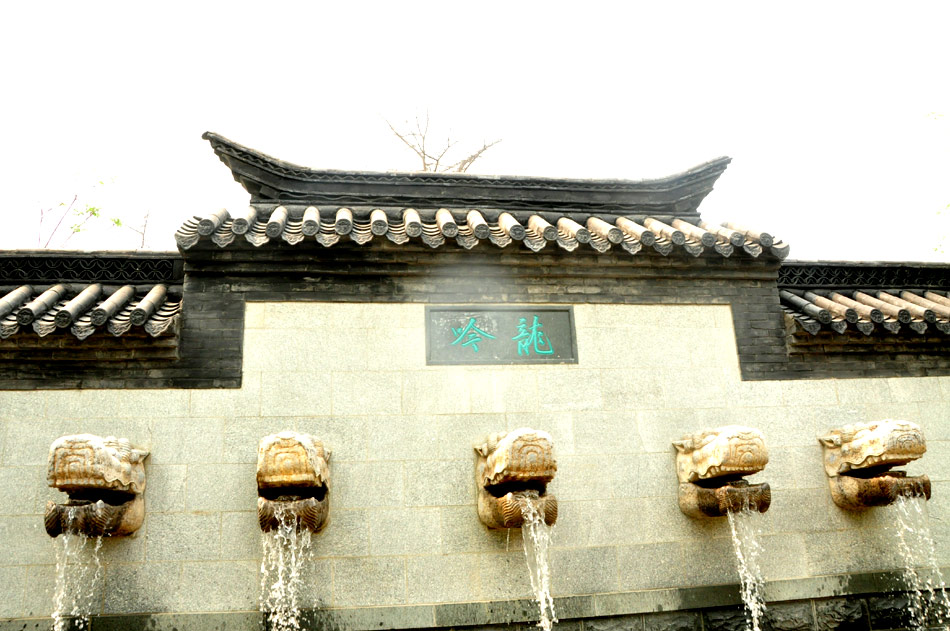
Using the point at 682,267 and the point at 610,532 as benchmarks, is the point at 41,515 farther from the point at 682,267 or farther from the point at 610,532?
the point at 682,267

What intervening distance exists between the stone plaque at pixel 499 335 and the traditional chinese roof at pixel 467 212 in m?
0.62

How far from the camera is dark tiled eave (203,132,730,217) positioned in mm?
6945

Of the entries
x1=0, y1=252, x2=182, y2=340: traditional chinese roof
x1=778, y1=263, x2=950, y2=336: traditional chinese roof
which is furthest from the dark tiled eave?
x1=778, y1=263, x2=950, y2=336: traditional chinese roof

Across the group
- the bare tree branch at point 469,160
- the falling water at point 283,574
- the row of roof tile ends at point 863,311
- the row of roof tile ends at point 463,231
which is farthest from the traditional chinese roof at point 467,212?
the bare tree branch at point 469,160

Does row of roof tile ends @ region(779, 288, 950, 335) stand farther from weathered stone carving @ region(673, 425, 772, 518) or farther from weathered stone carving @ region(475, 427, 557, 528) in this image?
weathered stone carving @ region(475, 427, 557, 528)

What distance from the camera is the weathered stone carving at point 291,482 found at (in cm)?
500

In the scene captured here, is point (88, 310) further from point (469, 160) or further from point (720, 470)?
point (469, 160)

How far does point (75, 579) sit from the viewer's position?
17.5 ft

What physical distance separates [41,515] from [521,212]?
4954mm

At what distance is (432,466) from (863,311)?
4.32 meters

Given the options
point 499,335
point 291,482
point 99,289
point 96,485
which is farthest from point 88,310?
point 499,335

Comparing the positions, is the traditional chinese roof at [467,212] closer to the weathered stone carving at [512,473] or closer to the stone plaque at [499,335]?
the stone plaque at [499,335]

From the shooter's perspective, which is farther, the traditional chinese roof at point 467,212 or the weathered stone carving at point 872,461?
the traditional chinese roof at point 467,212

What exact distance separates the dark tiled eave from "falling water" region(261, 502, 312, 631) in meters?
3.26
